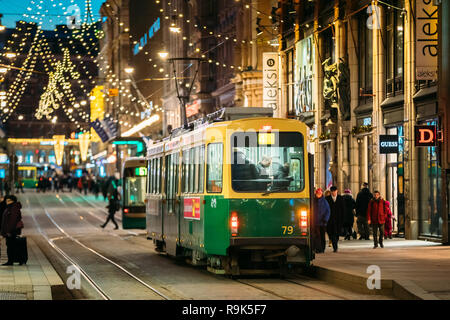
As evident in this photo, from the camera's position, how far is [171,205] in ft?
82.8

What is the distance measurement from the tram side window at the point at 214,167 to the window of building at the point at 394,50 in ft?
40.8

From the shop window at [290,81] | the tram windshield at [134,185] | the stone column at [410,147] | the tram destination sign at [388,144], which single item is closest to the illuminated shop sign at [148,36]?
the shop window at [290,81]

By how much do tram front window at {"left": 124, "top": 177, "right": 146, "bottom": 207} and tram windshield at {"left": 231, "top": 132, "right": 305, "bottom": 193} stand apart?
79.7ft

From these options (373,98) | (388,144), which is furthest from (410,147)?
(373,98)

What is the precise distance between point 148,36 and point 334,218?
7988cm

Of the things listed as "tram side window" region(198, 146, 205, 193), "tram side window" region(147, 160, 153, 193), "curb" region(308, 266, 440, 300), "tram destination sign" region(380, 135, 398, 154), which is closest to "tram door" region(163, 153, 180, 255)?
"tram side window" region(198, 146, 205, 193)

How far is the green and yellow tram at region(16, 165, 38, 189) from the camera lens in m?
121

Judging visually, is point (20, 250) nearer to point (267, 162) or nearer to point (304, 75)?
point (267, 162)

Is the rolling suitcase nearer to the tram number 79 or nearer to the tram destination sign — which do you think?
the tram number 79

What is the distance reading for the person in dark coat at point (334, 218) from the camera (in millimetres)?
26625

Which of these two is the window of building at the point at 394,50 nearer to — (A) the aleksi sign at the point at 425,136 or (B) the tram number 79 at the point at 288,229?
(A) the aleksi sign at the point at 425,136
